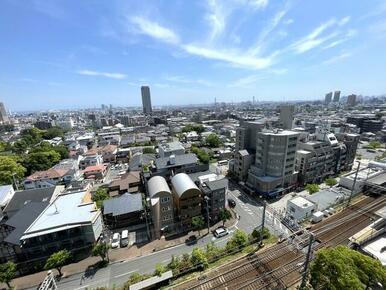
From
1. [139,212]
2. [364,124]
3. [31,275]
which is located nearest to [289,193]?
[139,212]

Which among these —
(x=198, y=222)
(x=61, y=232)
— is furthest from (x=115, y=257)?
(x=198, y=222)

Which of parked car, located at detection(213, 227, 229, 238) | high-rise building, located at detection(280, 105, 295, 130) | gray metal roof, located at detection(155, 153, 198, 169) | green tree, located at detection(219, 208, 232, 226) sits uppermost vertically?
high-rise building, located at detection(280, 105, 295, 130)

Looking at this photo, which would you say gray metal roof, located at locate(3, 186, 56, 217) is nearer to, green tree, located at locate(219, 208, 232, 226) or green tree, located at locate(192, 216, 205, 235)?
green tree, located at locate(192, 216, 205, 235)

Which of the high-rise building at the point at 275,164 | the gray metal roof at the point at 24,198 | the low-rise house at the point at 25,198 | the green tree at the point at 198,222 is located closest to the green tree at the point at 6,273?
the low-rise house at the point at 25,198

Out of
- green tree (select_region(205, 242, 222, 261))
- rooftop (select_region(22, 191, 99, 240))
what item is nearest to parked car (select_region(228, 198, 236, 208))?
green tree (select_region(205, 242, 222, 261))

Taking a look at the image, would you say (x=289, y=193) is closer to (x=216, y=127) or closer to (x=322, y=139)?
(x=322, y=139)

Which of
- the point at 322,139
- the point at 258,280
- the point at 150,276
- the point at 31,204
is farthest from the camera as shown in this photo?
the point at 322,139

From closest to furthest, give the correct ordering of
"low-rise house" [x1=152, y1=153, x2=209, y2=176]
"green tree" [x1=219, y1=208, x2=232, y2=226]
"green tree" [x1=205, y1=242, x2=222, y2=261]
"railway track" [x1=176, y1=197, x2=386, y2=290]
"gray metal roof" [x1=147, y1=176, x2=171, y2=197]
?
"railway track" [x1=176, y1=197, x2=386, y2=290], "green tree" [x1=205, y1=242, x2=222, y2=261], "gray metal roof" [x1=147, y1=176, x2=171, y2=197], "green tree" [x1=219, y1=208, x2=232, y2=226], "low-rise house" [x1=152, y1=153, x2=209, y2=176]

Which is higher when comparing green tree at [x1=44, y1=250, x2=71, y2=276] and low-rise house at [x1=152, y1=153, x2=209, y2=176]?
low-rise house at [x1=152, y1=153, x2=209, y2=176]
